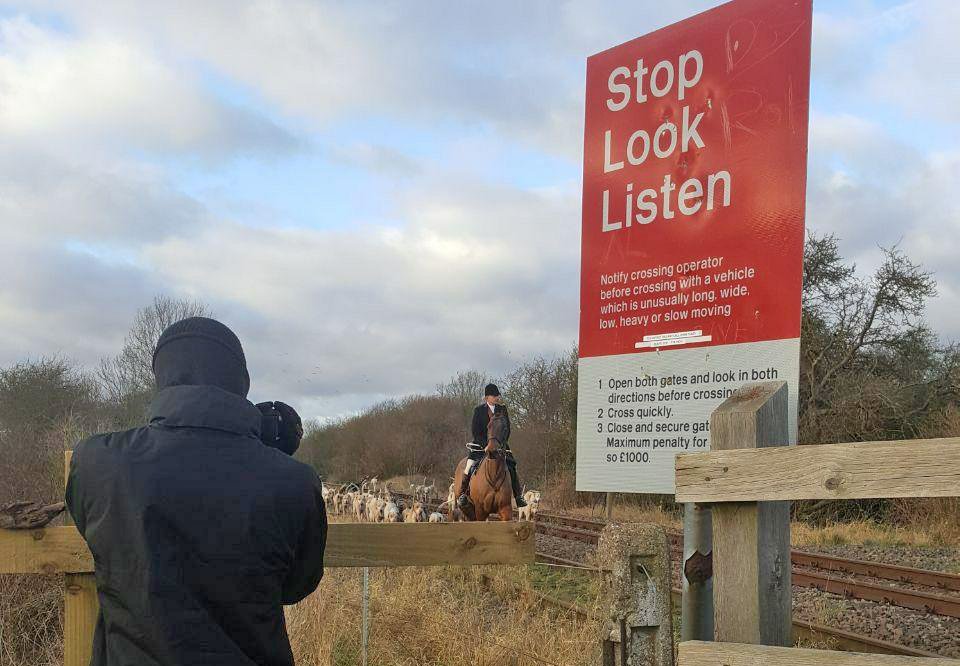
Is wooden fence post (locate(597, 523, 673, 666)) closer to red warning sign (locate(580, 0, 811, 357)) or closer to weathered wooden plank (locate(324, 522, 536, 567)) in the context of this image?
weathered wooden plank (locate(324, 522, 536, 567))

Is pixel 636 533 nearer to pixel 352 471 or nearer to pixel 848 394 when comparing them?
pixel 848 394

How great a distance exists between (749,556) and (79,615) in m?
2.34

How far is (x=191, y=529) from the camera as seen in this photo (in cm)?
276

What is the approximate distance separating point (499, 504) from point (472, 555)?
8.51 meters

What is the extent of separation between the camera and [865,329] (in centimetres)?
2814

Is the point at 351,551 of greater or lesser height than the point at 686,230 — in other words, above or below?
below

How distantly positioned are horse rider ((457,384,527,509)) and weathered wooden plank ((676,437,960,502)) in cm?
914

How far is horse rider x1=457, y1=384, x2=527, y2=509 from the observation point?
12.3 meters

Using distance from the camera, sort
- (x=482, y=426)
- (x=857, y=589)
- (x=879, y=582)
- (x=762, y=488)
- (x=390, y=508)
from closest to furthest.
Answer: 1. (x=762, y=488)
2. (x=857, y=589)
3. (x=879, y=582)
4. (x=482, y=426)
5. (x=390, y=508)

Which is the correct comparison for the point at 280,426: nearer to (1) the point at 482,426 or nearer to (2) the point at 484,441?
(1) the point at 482,426

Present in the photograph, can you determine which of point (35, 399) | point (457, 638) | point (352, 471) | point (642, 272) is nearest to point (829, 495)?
point (642, 272)

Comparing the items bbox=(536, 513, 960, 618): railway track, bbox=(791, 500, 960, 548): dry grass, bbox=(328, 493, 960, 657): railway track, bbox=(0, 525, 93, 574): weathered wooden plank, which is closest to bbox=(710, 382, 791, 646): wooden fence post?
bbox=(0, 525, 93, 574): weathered wooden plank

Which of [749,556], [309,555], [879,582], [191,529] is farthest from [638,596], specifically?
[879,582]

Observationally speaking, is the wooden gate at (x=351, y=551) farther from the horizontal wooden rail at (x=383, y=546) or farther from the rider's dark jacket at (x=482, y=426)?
the rider's dark jacket at (x=482, y=426)
